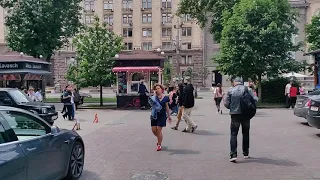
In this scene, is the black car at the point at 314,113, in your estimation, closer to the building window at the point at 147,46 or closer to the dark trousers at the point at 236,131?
the dark trousers at the point at 236,131

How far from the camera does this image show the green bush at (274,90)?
27.8 metres

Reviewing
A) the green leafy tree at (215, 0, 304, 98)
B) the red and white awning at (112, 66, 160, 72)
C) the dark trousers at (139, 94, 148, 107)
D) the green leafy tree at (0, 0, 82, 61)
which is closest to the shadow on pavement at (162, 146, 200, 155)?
the dark trousers at (139, 94, 148, 107)

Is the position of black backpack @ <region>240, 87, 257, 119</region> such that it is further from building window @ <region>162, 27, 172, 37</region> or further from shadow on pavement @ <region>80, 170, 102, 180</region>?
building window @ <region>162, 27, 172, 37</region>

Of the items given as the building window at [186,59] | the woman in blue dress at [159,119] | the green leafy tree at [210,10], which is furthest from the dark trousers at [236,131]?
the building window at [186,59]

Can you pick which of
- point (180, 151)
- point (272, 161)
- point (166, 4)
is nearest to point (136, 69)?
point (180, 151)

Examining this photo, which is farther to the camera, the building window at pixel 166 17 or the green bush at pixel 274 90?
the building window at pixel 166 17

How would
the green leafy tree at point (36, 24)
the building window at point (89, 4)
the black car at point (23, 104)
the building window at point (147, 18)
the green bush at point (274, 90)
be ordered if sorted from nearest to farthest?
the black car at point (23, 104)
the green bush at point (274, 90)
the green leafy tree at point (36, 24)
the building window at point (147, 18)
the building window at point (89, 4)

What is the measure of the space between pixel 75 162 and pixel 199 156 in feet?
10.5

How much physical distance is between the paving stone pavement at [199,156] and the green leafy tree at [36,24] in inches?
889

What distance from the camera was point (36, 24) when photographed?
3381cm

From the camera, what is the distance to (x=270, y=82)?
28109mm

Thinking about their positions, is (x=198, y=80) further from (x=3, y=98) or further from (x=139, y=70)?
(x=3, y=98)

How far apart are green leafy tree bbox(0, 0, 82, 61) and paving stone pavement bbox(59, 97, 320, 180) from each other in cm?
2257

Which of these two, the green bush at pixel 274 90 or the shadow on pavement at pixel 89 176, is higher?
the green bush at pixel 274 90
